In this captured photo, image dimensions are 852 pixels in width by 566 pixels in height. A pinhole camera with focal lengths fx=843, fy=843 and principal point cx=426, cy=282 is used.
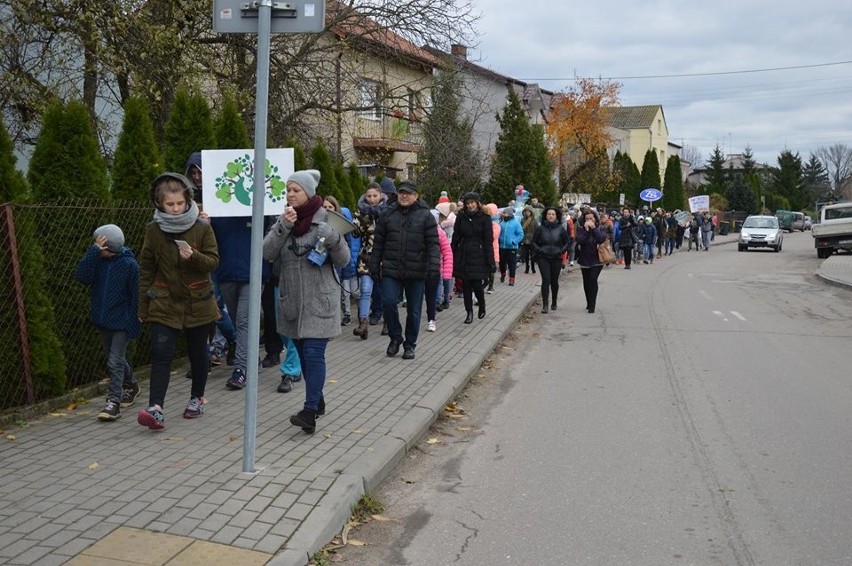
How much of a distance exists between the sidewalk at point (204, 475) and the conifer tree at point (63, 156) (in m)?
1.97

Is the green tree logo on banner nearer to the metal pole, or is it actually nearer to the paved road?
the paved road

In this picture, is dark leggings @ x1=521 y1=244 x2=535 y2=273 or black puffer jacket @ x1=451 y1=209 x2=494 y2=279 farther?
dark leggings @ x1=521 y1=244 x2=535 y2=273

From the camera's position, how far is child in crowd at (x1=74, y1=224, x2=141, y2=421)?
6508 millimetres

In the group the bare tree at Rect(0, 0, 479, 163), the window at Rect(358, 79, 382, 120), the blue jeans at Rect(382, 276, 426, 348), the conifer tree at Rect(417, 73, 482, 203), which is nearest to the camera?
the blue jeans at Rect(382, 276, 426, 348)

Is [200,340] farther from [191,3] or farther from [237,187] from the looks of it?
[191,3]

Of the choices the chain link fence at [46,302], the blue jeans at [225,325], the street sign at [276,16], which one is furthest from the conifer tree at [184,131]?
the street sign at [276,16]

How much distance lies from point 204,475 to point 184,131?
17.5 feet

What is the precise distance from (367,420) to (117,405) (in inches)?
76.6

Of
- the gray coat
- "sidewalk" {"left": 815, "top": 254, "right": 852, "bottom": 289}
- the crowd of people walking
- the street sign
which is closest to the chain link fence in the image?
the crowd of people walking

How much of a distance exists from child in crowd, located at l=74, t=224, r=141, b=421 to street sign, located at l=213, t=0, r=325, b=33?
85.5 inches

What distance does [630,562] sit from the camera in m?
4.38

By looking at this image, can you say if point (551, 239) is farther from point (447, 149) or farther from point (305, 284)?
point (305, 284)

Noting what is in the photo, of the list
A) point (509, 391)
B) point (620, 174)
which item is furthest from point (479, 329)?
point (620, 174)

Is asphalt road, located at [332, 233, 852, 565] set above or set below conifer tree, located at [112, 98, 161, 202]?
below
